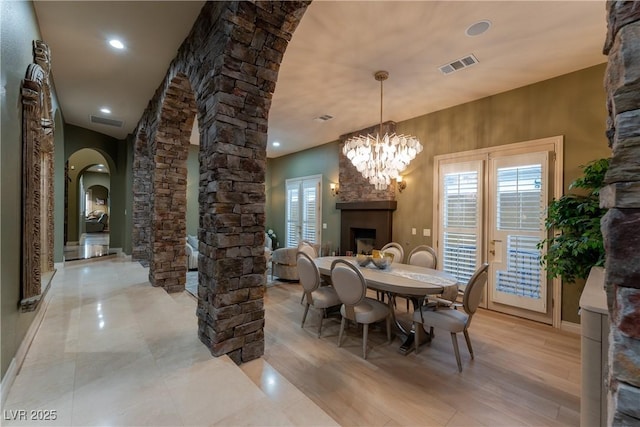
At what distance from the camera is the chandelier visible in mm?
3525

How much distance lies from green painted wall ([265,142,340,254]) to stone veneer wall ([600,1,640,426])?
19.6ft

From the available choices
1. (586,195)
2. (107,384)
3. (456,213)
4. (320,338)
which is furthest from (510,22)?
(107,384)

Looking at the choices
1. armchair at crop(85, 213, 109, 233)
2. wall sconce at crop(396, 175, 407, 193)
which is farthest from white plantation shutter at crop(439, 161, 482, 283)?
Answer: armchair at crop(85, 213, 109, 233)

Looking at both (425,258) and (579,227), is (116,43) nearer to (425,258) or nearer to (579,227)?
(425,258)

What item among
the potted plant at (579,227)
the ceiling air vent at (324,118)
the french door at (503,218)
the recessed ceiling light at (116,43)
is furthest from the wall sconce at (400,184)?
the recessed ceiling light at (116,43)

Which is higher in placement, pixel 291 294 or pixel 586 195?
pixel 586 195

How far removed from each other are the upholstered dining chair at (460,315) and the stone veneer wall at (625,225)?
2.09 meters

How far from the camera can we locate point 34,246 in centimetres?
229

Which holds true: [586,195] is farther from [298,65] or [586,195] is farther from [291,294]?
[291,294]

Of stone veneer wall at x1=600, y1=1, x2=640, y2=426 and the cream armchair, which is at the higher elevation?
stone veneer wall at x1=600, y1=1, x2=640, y2=426

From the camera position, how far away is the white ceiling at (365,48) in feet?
8.06

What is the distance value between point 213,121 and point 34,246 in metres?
1.89

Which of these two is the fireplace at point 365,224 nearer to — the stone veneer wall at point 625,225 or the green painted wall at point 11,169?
the stone veneer wall at point 625,225

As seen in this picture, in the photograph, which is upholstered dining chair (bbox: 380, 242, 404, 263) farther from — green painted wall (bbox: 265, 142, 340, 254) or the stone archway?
the stone archway
